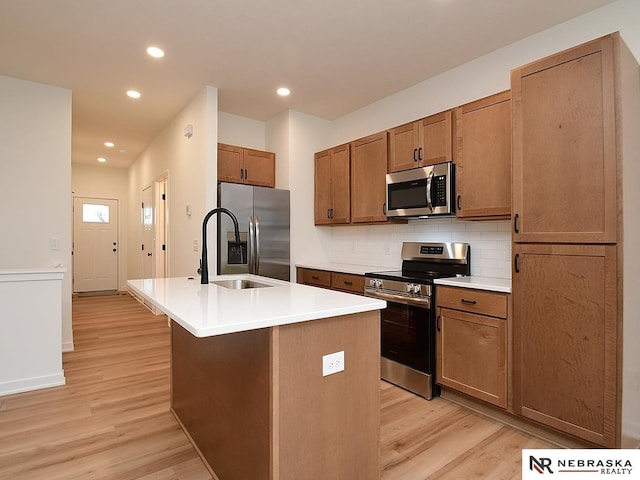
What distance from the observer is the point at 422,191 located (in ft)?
10.1

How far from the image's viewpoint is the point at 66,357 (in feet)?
11.7

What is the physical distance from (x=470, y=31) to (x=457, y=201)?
126cm

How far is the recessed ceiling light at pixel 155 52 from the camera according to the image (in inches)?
116

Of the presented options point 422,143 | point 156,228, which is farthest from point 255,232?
point 156,228

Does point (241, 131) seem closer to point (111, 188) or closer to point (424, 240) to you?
point (424, 240)

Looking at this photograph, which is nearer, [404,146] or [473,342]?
[473,342]

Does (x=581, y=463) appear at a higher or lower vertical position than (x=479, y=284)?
lower

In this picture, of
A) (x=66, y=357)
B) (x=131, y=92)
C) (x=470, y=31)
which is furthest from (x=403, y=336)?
(x=131, y=92)

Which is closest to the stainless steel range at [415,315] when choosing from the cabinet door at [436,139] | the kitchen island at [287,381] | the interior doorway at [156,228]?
the cabinet door at [436,139]

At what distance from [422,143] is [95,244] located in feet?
24.1

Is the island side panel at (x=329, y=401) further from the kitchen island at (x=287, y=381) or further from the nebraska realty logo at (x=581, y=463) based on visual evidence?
the nebraska realty logo at (x=581, y=463)

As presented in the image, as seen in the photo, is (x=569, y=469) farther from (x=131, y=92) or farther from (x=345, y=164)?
(x=131, y=92)

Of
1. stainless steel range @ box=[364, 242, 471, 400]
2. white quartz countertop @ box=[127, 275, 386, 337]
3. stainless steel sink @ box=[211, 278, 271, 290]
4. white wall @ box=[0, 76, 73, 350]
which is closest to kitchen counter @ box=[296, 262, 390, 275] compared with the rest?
stainless steel range @ box=[364, 242, 471, 400]

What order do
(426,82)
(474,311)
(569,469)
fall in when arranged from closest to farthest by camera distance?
(569,469)
(474,311)
(426,82)
